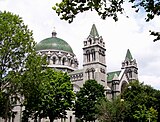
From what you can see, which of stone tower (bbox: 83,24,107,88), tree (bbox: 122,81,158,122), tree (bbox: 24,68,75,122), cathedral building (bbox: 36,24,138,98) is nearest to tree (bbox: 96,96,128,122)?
tree (bbox: 122,81,158,122)

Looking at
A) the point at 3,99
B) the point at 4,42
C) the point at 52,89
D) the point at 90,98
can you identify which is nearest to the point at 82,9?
the point at 4,42

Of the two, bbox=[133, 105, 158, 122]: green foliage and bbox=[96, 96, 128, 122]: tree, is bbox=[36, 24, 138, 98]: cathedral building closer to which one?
bbox=[133, 105, 158, 122]: green foliage

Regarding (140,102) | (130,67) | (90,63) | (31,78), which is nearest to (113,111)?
(140,102)

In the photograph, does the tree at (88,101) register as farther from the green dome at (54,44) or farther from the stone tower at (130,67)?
the stone tower at (130,67)

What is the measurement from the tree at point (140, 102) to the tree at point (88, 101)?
579 centimetres

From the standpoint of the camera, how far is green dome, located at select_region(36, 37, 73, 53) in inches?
3448

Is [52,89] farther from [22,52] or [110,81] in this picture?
[110,81]

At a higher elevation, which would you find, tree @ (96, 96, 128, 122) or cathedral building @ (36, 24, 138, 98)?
cathedral building @ (36, 24, 138, 98)

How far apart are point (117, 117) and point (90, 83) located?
1439 centimetres

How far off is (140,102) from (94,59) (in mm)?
26704

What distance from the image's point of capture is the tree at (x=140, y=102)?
4659 centimetres

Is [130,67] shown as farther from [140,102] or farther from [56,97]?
[56,97]

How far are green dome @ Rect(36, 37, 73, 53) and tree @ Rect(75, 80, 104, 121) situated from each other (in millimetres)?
32358

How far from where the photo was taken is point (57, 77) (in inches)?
1860
